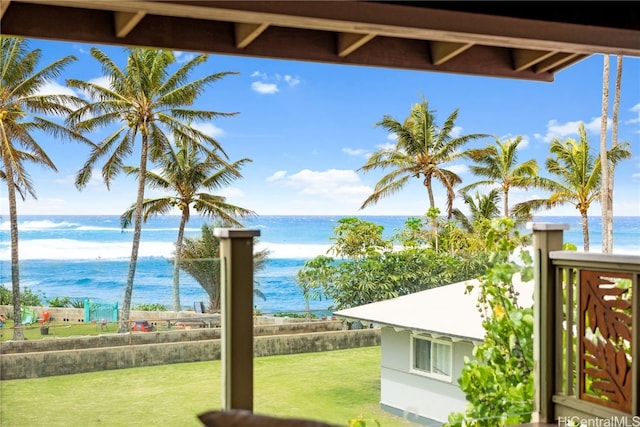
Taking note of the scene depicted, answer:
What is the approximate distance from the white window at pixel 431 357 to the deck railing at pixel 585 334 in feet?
1.55

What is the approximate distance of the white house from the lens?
3.45 metres

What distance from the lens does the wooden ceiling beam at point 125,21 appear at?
2466 millimetres

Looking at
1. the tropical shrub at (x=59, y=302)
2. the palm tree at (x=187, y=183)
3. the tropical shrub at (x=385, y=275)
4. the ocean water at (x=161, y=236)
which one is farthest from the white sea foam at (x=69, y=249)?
the tropical shrub at (x=385, y=275)

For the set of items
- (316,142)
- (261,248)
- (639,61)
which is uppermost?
(639,61)

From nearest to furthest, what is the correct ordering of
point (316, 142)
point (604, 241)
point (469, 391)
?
point (469, 391) < point (604, 241) < point (316, 142)

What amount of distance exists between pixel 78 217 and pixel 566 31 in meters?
28.6

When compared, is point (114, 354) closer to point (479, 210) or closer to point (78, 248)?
point (479, 210)

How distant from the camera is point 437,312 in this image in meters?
3.59

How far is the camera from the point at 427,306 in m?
3.61

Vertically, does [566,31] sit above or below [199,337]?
above

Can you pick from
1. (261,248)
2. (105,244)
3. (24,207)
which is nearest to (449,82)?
(261,248)

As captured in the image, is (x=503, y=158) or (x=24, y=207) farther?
(x=24, y=207)

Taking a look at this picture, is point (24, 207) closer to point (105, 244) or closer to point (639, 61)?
point (105, 244)

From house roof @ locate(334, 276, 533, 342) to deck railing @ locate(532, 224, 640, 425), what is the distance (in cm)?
28
